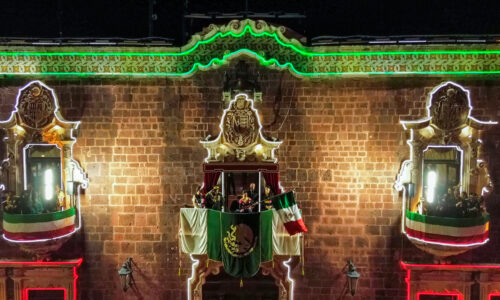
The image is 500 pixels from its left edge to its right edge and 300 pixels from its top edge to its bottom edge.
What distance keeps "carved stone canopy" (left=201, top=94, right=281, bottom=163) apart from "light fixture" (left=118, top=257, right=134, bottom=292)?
3.58m

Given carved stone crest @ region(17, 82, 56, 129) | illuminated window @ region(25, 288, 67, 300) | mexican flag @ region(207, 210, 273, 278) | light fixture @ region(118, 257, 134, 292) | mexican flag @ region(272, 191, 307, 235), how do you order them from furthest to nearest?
illuminated window @ region(25, 288, 67, 300), carved stone crest @ region(17, 82, 56, 129), light fixture @ region(118, 257, 134, 292), mexican flag @ region(272, 191, 307, 235), mexican flag @ region(207, 210, 273, 278)

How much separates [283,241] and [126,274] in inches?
164

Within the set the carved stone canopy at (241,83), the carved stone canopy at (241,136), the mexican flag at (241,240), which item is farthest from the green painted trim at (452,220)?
the carved stone canopy at (241,83)

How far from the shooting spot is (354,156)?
10.6m

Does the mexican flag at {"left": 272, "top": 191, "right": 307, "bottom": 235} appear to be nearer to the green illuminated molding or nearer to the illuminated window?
the green illuminated molding

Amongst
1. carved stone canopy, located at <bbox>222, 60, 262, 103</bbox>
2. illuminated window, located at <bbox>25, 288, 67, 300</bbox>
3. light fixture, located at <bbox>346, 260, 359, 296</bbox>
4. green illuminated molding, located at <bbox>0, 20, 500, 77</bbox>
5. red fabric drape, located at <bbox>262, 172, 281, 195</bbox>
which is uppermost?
green illuminated molding, located at <bbox>0, 20, 500, 77</bbox>

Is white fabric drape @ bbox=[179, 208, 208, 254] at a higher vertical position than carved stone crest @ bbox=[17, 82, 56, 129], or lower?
lower

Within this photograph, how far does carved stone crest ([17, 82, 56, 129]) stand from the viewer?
10.5 metres

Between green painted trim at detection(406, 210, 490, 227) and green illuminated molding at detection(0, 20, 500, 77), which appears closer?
green painted trim at detection(406, 210, 490, 227)

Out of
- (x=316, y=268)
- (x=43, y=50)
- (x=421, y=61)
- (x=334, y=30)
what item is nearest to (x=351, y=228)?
(x=316, y=268)

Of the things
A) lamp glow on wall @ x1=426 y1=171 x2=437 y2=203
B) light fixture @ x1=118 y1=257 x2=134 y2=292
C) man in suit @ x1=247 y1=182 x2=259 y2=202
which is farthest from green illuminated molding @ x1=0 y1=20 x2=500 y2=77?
light fixture @ x1=118 y1=257 x2=134 y2=292

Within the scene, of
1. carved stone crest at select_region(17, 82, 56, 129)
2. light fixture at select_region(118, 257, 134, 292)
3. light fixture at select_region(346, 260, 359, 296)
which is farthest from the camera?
carved stone crest at select_region(17, 82, 56, 129)

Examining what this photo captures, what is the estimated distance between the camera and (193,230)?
10.1 meters

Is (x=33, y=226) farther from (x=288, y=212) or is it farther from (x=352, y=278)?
(x=352, y=278)
